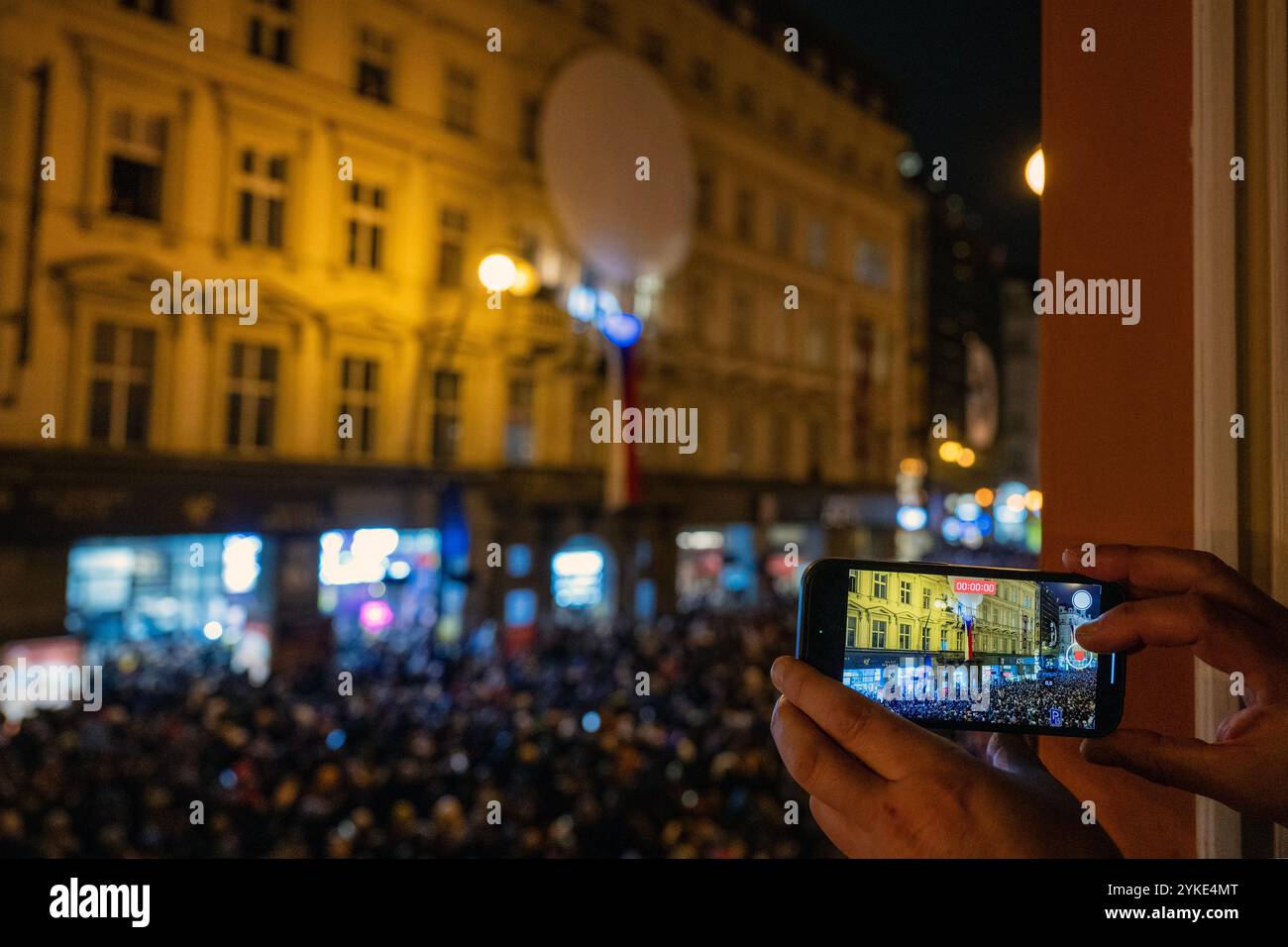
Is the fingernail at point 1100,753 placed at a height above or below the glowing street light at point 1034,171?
below

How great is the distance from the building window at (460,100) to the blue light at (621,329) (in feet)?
16.7

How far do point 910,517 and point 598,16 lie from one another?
58.9 ft

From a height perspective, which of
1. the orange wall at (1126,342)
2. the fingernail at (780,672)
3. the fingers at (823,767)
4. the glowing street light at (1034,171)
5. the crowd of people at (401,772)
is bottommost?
the crowd of people at (401,772)

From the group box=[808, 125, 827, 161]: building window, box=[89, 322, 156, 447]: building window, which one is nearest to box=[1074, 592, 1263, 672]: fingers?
box=[89, 322, 156, 447]: building window

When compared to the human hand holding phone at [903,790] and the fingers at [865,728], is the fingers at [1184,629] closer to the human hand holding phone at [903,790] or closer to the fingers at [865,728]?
the human hand holding phone at [903,790]

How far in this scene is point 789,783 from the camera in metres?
7.97

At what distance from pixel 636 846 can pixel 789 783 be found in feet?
7.99

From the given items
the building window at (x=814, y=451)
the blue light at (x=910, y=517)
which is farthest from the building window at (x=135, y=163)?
the blue light at (x=910, y=517)

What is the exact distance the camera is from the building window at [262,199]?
1280 centimetres

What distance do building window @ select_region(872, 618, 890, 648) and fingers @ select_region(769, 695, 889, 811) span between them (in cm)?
24

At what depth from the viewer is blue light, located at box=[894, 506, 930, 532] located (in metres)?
26.1

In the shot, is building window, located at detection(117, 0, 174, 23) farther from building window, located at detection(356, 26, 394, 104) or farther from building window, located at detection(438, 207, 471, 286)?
building window, located at detection(438, 207, 471, 286)

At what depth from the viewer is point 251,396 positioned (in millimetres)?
13039
